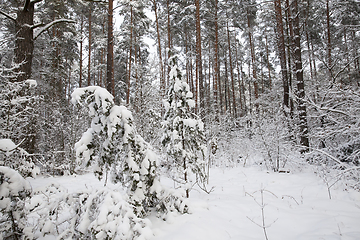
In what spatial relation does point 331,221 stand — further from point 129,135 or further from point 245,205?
point 129,135

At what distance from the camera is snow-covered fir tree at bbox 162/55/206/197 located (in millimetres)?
3354

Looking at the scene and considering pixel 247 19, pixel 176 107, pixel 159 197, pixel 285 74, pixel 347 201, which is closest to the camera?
pixel 159 197

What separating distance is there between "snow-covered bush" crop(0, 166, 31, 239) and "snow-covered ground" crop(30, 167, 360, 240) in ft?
4.83

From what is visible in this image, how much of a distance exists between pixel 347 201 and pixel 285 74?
666 cm

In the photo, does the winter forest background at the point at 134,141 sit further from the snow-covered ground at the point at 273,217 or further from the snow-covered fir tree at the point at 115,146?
the snow-covered ground at the point at 273,217

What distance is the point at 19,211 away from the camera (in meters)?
1.86

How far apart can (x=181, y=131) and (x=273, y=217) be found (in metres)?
2.01

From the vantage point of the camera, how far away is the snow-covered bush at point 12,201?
5.48 ft

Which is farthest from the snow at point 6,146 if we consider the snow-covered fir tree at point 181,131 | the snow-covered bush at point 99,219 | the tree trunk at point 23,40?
the tree trunk at point 23,40

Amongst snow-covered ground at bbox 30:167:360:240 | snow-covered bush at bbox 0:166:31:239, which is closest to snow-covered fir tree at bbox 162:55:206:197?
snow-covered ground at bbox 30:167:360:240

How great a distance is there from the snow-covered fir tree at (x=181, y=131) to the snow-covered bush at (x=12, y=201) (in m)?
2.09

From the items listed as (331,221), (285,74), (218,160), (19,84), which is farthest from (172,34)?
(331,221)

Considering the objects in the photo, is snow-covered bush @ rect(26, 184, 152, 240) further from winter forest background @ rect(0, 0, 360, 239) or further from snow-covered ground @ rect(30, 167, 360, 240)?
snow-covered ground @ rect(30, 167, 360, 240)

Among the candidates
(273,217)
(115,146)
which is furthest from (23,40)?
(273,217)
